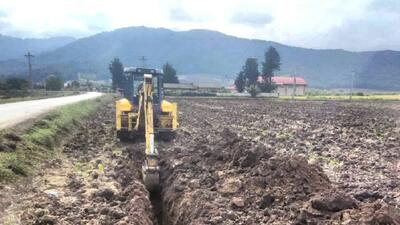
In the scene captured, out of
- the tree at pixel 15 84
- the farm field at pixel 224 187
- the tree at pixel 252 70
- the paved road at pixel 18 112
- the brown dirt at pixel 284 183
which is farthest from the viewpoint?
the tree at pixel 252 70

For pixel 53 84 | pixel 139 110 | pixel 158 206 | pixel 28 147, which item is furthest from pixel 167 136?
pixel 53 84

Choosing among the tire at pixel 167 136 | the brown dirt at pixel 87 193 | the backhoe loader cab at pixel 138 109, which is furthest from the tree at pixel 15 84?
the brown dirt at pixel 87 193

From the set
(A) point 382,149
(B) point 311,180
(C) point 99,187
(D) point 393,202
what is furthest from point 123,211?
(A) point 382,149

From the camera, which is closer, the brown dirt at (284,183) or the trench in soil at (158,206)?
the brown dirt at (284,183)

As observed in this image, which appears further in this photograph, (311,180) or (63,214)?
(311,180)

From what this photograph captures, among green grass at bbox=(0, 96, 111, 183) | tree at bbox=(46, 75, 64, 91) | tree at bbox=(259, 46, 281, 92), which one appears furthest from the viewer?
tree at bbox=(259, 46, 281, 92)

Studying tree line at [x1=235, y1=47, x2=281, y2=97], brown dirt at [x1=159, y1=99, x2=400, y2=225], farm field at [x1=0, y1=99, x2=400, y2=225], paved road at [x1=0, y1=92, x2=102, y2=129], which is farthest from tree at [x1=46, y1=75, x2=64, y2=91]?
Answer: brown dirt at [x1=159, y1=99, x2=400, y2=225]

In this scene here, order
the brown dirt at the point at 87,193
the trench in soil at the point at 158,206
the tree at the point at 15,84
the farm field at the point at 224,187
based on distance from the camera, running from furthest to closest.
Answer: the tree at the point at 15,84, the trench in soil at the point at 158,206, the brown dirt at the point at 87,193, the farm field at the point at 224,187

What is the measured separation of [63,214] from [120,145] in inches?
410

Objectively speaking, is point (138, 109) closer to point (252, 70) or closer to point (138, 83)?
point (138, 83)

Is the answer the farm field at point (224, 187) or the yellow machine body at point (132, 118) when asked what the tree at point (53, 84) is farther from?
the farm field at point (224, 187)

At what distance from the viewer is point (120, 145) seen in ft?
65.1

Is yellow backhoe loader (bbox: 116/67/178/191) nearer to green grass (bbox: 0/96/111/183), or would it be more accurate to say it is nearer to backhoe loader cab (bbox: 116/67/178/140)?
backhoe loader cab (bbox: 116/67/178/140)

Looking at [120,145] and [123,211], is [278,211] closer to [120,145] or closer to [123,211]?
[123,211]
